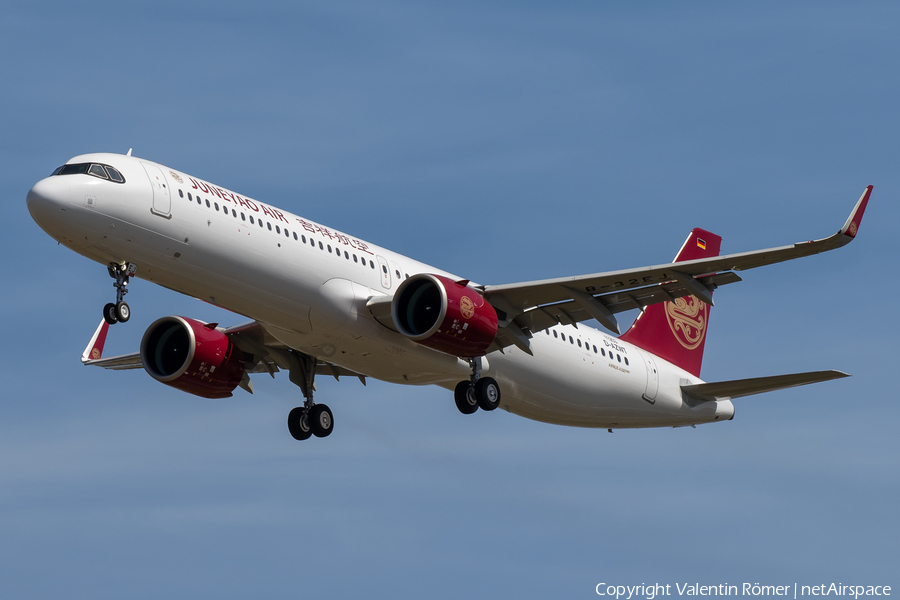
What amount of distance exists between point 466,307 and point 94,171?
10276 mm

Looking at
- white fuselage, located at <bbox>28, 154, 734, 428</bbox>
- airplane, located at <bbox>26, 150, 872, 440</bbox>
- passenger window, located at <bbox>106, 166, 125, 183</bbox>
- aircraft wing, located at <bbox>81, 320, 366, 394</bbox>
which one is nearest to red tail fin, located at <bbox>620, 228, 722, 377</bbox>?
airplane, located at <bbox>26, 150, 872, 440</bbox>

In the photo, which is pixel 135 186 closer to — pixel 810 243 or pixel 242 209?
pixel 242 209

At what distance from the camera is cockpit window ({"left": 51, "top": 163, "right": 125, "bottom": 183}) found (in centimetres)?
3033

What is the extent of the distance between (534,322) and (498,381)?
2502mm

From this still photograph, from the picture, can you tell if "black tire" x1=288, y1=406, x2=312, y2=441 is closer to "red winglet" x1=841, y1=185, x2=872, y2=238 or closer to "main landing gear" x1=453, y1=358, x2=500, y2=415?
"main landing gear" x1=453, y1=358, x2=500, y2=415

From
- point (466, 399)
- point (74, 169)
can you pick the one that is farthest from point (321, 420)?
point (74, 169)

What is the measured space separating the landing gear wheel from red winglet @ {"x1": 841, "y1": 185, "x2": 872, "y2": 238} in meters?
17.3

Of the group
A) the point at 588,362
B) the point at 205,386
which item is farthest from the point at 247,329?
the point at 588,362

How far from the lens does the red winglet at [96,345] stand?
136 feet

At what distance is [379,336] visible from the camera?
3381cm

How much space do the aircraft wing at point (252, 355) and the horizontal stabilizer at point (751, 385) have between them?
37.7 feet

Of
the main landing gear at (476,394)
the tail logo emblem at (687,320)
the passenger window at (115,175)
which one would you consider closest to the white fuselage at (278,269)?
the passenger window at (115,175)

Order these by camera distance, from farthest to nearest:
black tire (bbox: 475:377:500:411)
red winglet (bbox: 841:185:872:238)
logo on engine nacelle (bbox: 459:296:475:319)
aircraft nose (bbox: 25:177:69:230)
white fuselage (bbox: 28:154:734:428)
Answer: black tire (bbox: 475:377:500:411)
logo on engine nacelle (bbox: 459:296:475:319)
white fuselage (bbox: 28:154:734:428)
aircraft nose (bbox: 25:177:69:230)
red winglet (bbox: 841:185:872:238)

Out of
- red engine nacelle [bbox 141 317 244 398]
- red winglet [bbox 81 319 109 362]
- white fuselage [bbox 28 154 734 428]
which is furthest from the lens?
red winglet [bbox 81 319 109 362]
